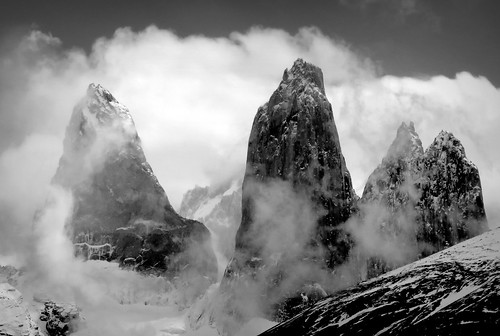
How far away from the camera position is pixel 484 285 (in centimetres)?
8300

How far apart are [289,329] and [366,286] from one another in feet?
55.6

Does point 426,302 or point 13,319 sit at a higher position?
point 13,319

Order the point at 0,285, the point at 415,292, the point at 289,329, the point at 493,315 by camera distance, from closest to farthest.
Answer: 1. the point at 493,315
2. the point at 415,292
3. the point at 289,329
4. the point at 0,285

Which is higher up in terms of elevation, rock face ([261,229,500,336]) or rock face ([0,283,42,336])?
rock face ([0,283,42,336])

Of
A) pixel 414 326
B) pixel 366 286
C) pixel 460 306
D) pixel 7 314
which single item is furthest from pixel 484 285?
A: pixel 7 314

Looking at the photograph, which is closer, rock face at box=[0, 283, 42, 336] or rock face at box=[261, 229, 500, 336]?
rock face at box=[261, 229, 500, 336]

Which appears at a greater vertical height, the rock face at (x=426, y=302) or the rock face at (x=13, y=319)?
the rock face at (x=13, y=319)

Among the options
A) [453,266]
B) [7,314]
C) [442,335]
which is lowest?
[442,335]

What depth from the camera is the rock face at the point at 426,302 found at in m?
77.1

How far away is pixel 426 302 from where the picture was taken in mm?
89000

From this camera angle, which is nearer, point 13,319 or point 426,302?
point 426,302

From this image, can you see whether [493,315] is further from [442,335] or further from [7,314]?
[7,314]

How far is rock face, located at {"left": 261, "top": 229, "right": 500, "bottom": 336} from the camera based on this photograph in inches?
3034

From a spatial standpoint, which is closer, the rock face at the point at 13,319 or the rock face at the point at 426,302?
the rock face at the point at 426,302
